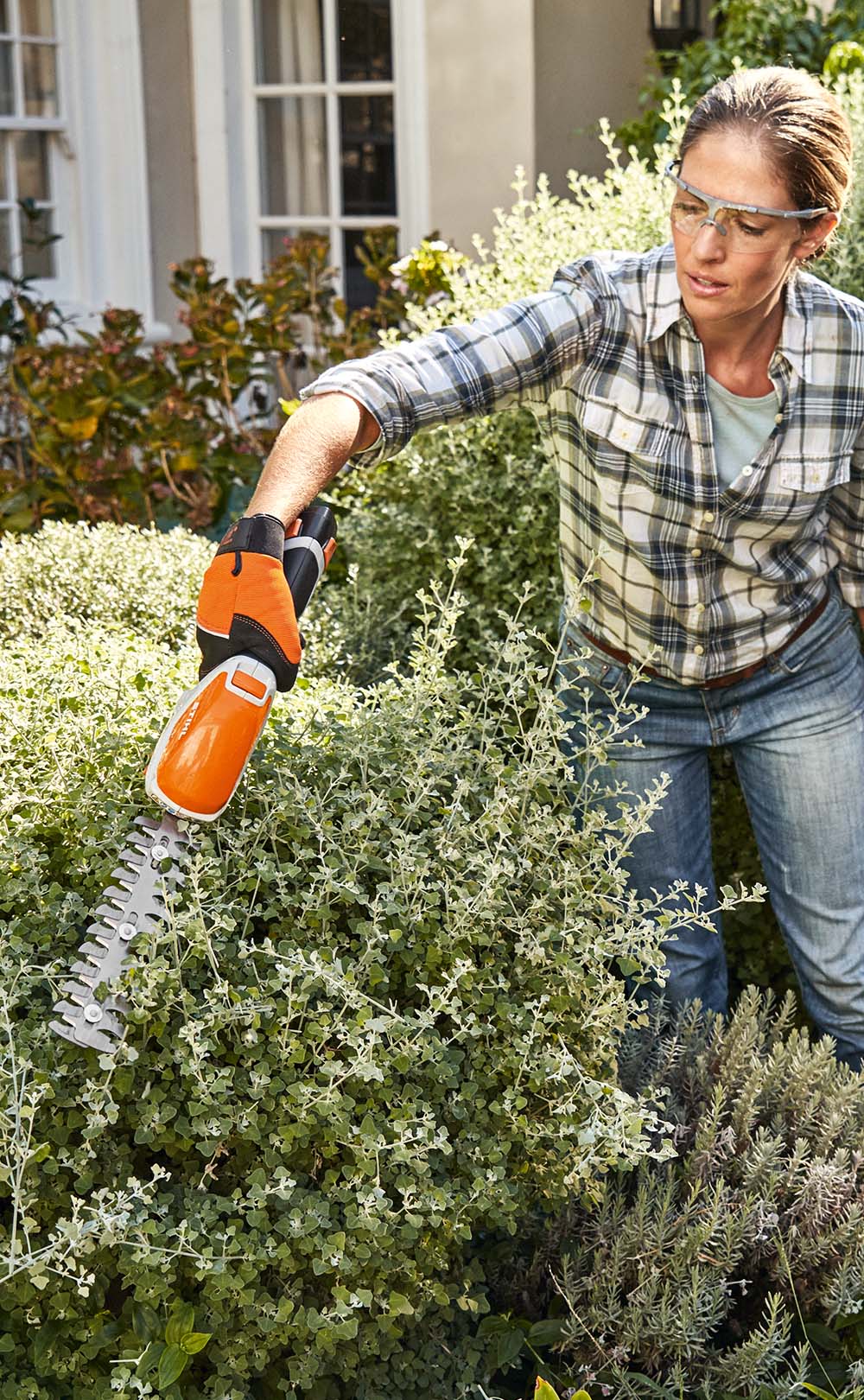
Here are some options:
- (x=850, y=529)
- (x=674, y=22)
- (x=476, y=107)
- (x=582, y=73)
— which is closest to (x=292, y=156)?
(x=476, y=107)

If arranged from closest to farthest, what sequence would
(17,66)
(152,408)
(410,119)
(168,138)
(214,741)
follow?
(214,741), (152,408), (410,119), (17,66), (168,138)

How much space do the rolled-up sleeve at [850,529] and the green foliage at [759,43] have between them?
281cm

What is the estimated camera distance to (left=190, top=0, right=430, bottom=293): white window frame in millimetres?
5867

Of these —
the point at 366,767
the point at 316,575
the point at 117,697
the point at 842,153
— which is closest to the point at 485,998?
the point at 366,767

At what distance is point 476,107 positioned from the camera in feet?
18.6

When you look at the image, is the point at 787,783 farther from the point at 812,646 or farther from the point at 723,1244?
the point at 723,1244

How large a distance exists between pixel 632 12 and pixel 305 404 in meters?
4.99

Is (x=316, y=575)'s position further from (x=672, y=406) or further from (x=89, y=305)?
(x=89, y=305)

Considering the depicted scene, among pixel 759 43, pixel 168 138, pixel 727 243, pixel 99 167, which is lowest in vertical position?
pixel 727 243

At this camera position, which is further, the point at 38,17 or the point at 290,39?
the point at 290,39

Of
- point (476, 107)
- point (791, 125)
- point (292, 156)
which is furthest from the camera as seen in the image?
point (292, 156)

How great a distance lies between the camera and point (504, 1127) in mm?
1814

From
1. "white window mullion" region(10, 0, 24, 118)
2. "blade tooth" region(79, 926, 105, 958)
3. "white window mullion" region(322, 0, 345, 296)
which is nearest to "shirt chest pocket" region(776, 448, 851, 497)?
"blade tooth" region(79, 926, 105, 958)

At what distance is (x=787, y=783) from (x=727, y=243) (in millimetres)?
879
